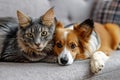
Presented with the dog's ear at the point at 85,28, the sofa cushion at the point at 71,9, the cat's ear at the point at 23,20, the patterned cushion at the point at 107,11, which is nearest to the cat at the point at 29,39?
the cat's ear at the point at 23,20

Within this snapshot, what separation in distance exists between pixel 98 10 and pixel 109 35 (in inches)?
19.0

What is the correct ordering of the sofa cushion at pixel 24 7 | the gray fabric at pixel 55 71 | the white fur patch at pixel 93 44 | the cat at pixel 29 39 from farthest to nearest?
1. the sofa cushion at pixel 24 7
2. the white fur patch at pixel 93 44
3. the cat at pixel 29 39
4. the gray fabric at pixel 55 71

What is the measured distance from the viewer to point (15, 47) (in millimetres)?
1584

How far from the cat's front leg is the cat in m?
0.23

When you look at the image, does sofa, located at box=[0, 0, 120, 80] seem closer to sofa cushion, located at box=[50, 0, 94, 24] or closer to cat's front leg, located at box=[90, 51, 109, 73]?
cat's front leg, located at box=[90, 51, 109, 73]

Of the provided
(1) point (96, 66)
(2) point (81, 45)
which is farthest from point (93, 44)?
(1) point (96, 66)

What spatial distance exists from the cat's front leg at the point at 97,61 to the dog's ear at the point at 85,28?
0.13 m

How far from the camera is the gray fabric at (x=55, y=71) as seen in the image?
1.38 meters

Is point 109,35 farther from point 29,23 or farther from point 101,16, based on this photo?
point 29,23

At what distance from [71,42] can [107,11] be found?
0.86m

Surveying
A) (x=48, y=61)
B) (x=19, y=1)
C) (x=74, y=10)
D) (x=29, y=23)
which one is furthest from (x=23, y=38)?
(x=74, y=10)

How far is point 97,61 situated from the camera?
4.91ft

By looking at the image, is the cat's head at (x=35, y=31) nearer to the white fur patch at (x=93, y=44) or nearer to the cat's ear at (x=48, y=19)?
the cat's ear at (x=48, y=19)

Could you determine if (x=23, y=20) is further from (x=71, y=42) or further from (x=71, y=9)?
(x=71, y=9)
